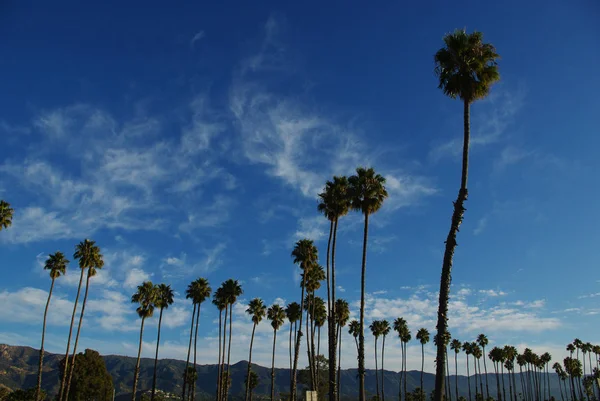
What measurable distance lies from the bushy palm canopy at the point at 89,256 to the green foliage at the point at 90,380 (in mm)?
43693

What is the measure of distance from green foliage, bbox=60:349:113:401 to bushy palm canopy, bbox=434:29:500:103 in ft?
334

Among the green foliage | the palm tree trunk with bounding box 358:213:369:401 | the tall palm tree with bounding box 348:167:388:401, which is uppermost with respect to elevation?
the tall palm tree with bounding box 348:167:388:401

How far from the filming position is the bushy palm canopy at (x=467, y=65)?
75.3 ft

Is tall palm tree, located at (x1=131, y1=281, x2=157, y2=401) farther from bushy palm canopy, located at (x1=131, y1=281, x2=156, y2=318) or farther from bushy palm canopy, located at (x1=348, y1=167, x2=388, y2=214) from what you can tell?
bushy palm canopy, located at (x1=348, y1=167, x2=388, y2=214)

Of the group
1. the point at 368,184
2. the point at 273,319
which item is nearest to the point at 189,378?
the point at 273,319

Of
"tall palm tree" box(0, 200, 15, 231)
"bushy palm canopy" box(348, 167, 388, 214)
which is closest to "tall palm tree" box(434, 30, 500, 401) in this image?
"bushy palm canopy" box(348, 167, 388, 214)

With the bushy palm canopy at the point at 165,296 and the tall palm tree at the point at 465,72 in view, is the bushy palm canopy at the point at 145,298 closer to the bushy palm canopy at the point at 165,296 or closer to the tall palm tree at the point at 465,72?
the bushy palm canopy at the point at 165,296

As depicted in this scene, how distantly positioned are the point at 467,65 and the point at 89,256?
6093 cm

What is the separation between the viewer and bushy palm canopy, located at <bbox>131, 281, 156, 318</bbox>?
73688 millimetres

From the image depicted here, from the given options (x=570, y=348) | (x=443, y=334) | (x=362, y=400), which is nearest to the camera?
(x=443, y=334)

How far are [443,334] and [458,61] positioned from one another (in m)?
14.3

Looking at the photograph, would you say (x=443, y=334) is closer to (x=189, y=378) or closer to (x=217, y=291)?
(x=217, y=291)

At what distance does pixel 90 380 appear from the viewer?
9694 cm

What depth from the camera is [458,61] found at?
915 inches
